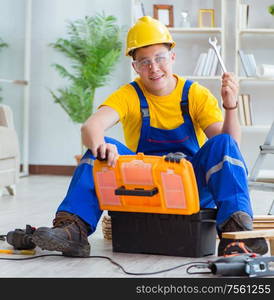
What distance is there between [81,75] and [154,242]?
405cm

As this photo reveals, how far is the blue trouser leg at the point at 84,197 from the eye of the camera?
2.59 meters

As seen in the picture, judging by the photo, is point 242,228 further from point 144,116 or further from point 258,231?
point 144,116

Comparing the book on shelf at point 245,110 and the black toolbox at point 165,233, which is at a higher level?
the book on shelf at point 245,110

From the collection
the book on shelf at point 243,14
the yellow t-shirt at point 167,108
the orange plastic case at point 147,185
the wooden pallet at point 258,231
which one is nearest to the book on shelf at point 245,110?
the book on shelf at point 243,14

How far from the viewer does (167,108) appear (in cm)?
276

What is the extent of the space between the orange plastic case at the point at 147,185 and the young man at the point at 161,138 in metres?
0.06

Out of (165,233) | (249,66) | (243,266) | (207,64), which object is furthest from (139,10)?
(243,266)

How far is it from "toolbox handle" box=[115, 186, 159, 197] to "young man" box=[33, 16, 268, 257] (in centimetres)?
10

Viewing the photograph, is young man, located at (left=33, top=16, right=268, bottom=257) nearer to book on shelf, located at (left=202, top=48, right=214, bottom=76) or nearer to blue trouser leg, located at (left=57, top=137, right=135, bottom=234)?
blue trouser leg, located at (left=57, top=137, right=135, bottom=234)

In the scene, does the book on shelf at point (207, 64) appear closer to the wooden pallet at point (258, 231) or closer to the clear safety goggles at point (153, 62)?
the wooden pallet at point (258, 231)

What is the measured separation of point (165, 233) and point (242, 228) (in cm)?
30

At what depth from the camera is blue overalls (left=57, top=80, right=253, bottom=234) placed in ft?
8.02

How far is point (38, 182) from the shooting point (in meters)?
6.12
